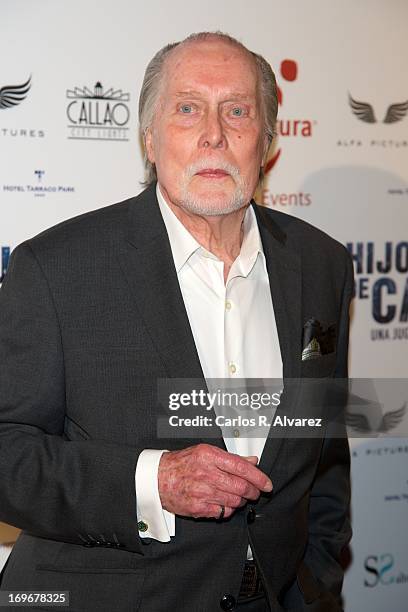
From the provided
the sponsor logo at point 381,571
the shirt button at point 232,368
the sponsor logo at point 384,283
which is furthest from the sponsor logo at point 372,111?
the sponsor logo at point 381,571

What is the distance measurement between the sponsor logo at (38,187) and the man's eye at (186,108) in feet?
3.04

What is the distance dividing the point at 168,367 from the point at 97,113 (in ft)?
4.59

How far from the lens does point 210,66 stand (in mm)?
2264

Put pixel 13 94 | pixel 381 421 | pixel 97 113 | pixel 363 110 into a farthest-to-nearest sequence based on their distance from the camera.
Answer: pixel 381 421 → pixel 363 110 → pixel 97 113 → pixel 13 94

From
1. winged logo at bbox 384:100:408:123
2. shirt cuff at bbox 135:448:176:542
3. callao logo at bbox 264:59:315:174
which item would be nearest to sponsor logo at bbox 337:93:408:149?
winged logo at bbox 384:100:408:123

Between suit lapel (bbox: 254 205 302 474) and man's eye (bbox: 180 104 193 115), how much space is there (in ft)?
1.36

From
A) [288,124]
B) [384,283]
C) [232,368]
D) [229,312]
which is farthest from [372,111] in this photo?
[232,368]

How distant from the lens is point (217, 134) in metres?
2.21

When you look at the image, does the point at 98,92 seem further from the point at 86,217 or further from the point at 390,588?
the point at 390,588

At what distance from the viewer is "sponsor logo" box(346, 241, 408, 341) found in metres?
3.59

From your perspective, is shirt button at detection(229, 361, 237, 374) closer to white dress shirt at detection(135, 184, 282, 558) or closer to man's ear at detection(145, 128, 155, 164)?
white dress shirt at detection(135, 184, 282, 558)

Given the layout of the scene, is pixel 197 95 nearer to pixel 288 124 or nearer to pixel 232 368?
pixel 232 368

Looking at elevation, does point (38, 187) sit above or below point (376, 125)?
below

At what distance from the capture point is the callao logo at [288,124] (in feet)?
11.1
